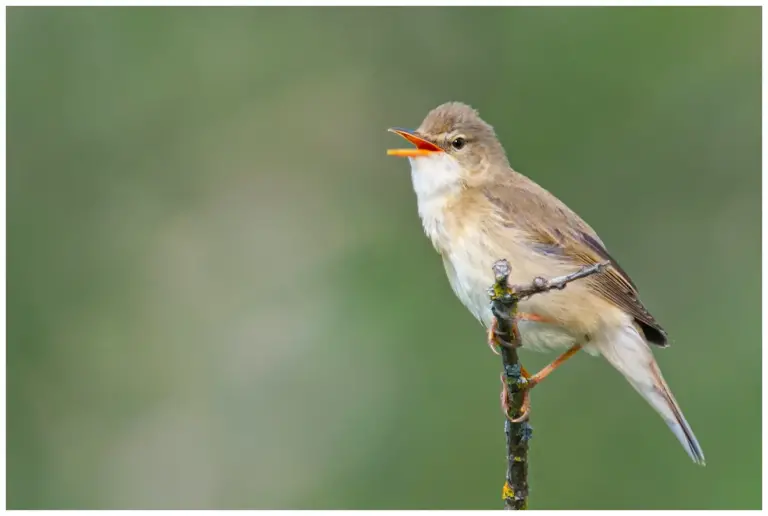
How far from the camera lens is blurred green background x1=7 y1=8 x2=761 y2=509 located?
27.0 ft

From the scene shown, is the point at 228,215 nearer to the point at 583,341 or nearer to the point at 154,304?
the point at 154,304

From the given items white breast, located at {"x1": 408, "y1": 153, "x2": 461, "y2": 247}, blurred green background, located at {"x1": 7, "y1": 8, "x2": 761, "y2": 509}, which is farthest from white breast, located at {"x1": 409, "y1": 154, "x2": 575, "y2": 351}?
blurred green background, located at {"x1": 7, "y1": 8, "x2": 761, "y2": 509}

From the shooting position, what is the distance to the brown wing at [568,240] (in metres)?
5.75

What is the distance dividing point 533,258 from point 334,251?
13.7 ft

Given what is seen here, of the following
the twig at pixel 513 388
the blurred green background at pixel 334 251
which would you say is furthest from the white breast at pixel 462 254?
the blurred green background at pixel 334 251

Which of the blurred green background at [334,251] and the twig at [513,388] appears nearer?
the twig at [513,388]

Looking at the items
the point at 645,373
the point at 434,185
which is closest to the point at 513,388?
the point at 645,373

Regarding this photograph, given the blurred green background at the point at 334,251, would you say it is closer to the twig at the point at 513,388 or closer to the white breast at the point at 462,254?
the white breast at the point at 462,254

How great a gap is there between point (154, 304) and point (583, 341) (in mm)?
5041

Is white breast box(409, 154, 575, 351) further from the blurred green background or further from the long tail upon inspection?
the blurred green background

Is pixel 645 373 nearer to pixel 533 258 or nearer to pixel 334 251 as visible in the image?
pixel 533 258

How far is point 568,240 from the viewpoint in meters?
5.79

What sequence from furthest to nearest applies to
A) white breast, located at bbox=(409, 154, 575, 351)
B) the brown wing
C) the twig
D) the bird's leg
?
the brown wing < white breast, located at bbox=(409, 154, 575, 351) < the bird's leg < the twig

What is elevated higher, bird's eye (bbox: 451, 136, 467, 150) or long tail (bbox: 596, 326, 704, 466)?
bird's eye (bbox: 451, 136, 467, 150)
